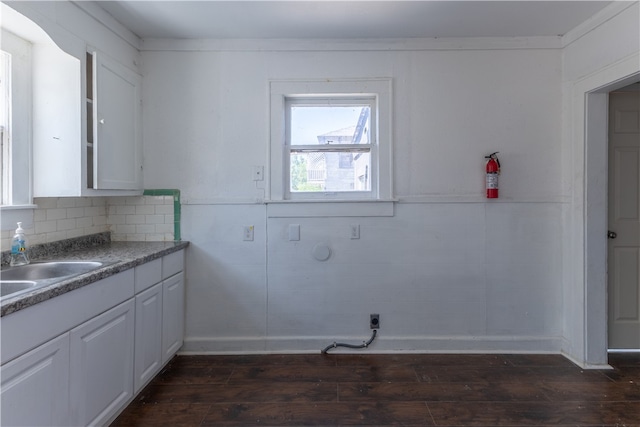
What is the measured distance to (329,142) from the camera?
2871 mm

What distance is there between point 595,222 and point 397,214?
137 cm

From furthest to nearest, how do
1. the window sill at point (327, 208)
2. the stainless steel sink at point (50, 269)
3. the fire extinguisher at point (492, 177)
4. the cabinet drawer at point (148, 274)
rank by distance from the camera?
the window sill at point (327, 208)
the fire extinguisher at point (492, 177)
the cabinet drawer at point (148, 274)
the stainless steel sink at point (50, 269)

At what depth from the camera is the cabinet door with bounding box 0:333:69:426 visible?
125 cm

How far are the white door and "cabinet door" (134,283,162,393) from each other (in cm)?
333

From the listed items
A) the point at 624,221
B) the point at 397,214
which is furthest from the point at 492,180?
the point at 624,221

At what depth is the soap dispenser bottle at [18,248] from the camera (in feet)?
6.39

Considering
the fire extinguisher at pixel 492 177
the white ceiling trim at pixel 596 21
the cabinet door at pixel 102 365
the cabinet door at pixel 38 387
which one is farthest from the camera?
the fire extinguisher at pixel 492 177

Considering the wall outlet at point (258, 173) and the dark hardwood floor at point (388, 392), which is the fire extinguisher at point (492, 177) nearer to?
the dark hardwood floor at point (388, 392)

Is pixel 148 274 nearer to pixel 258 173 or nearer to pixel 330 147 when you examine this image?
pixel 258 173

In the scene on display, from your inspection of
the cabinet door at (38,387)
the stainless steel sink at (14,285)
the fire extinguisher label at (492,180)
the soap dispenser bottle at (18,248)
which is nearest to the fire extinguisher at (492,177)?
the fire extinguisher label at (492,180)

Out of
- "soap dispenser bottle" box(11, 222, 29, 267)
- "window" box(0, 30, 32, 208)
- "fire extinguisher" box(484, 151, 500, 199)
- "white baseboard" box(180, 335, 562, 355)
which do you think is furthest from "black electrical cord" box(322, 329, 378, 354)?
"window" box(0, 30, 32, 208)

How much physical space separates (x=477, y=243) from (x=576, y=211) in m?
0.72

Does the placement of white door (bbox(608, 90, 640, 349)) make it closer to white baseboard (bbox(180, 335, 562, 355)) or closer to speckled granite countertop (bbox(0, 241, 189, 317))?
white baseboard (bbox(180, 335, 562, 355))

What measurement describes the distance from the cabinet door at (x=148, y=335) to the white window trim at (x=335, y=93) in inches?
41.2
